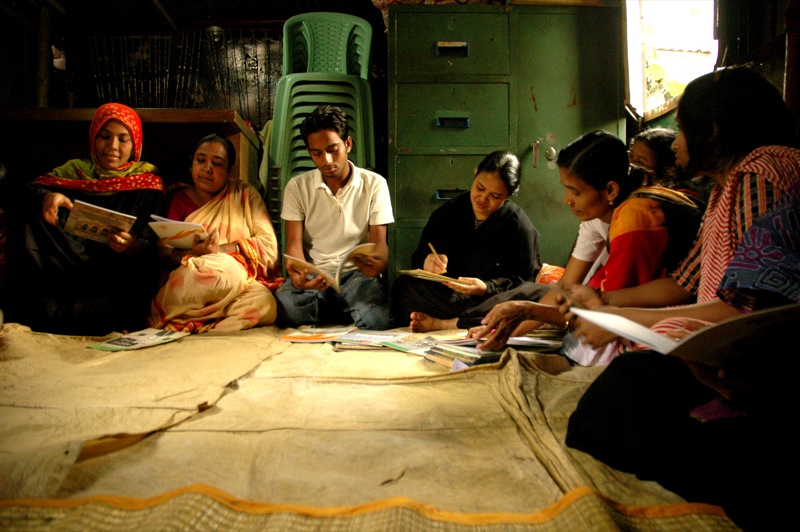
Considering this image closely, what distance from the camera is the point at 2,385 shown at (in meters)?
1.51

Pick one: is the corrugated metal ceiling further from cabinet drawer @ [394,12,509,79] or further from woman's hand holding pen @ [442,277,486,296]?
woman's hand holding pen @ [442,277,486,296]

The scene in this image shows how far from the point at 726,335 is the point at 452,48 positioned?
121 inches

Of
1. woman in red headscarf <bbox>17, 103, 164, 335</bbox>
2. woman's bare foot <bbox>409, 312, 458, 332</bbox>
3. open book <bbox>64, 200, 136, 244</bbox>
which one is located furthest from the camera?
woman's bare foot <bbox>409, 312, 458, 332</bbox>

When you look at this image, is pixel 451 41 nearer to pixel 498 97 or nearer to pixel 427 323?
pixel 498 97

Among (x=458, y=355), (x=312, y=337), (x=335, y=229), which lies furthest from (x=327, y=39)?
(x=458, y=355)

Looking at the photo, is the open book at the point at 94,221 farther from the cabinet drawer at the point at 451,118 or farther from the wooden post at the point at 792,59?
the wooden post at the point at 792,59

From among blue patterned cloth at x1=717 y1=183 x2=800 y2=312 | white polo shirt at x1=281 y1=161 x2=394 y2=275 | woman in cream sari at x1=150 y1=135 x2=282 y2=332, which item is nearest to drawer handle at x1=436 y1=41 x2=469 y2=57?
white polo shirt at x1=281 y1=161 x2=394 y2=275

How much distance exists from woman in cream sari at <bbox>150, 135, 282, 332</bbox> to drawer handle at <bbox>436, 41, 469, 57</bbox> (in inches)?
57.4

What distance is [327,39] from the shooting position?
3.67m

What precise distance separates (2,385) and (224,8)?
4.33 metres

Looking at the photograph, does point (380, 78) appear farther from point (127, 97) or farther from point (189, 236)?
point (189, 236)

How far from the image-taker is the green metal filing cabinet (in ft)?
11.1

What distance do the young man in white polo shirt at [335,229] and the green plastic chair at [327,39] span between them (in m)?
0.88

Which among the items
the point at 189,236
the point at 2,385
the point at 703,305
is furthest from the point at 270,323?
the point at 703,305
